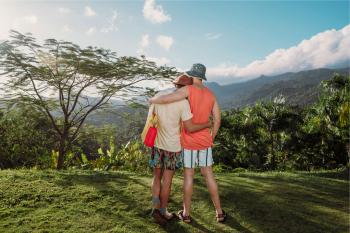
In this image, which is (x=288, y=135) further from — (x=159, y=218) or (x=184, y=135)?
(x=159, y=218)

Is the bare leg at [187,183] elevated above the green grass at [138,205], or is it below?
above

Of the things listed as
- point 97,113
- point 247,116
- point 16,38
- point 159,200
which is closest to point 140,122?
point 97,113

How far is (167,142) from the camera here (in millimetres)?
4641

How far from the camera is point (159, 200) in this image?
4742mm

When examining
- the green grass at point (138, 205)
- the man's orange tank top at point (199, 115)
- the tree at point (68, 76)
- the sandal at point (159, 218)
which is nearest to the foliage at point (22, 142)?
the tree at point (68, 76)

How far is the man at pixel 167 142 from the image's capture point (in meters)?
4.59

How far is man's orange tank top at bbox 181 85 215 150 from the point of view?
4633 mm

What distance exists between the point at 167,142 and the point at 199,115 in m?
0.54

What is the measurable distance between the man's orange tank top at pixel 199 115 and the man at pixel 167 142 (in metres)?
0.08

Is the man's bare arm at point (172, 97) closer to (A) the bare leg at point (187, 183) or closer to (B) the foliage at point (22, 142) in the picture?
(A) the bare leg at point (187, 183)

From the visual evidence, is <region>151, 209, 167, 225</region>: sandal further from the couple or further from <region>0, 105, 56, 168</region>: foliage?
→ <region>0, 105, 56, 168</region>: foliage

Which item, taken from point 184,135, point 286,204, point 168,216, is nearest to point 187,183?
point 168,216

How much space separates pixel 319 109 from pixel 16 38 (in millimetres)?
22139

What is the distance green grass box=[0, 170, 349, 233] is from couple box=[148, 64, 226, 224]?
0.50 meters
